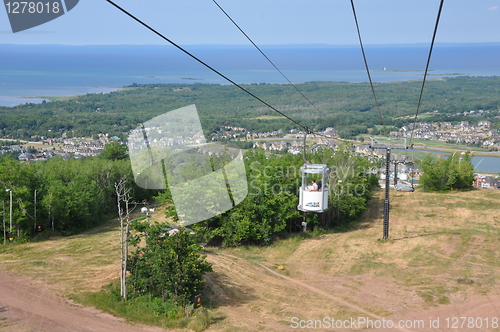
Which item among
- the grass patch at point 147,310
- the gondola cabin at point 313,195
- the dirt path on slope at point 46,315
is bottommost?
the grass patch at point 147,310

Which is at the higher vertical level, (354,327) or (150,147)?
(150,147)

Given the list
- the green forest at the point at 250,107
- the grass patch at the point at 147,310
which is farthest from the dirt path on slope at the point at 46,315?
the green forest at the point at 250,107

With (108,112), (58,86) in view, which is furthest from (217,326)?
(58,86)

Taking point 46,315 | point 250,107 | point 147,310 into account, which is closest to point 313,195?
point 147,310

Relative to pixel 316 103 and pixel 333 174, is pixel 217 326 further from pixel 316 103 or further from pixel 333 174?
pixel 316 103

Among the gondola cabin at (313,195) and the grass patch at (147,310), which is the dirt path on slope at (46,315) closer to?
the grass patch at (147,310)

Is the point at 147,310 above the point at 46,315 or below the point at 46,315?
below

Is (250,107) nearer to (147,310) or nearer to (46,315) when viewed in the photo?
(147,310)
